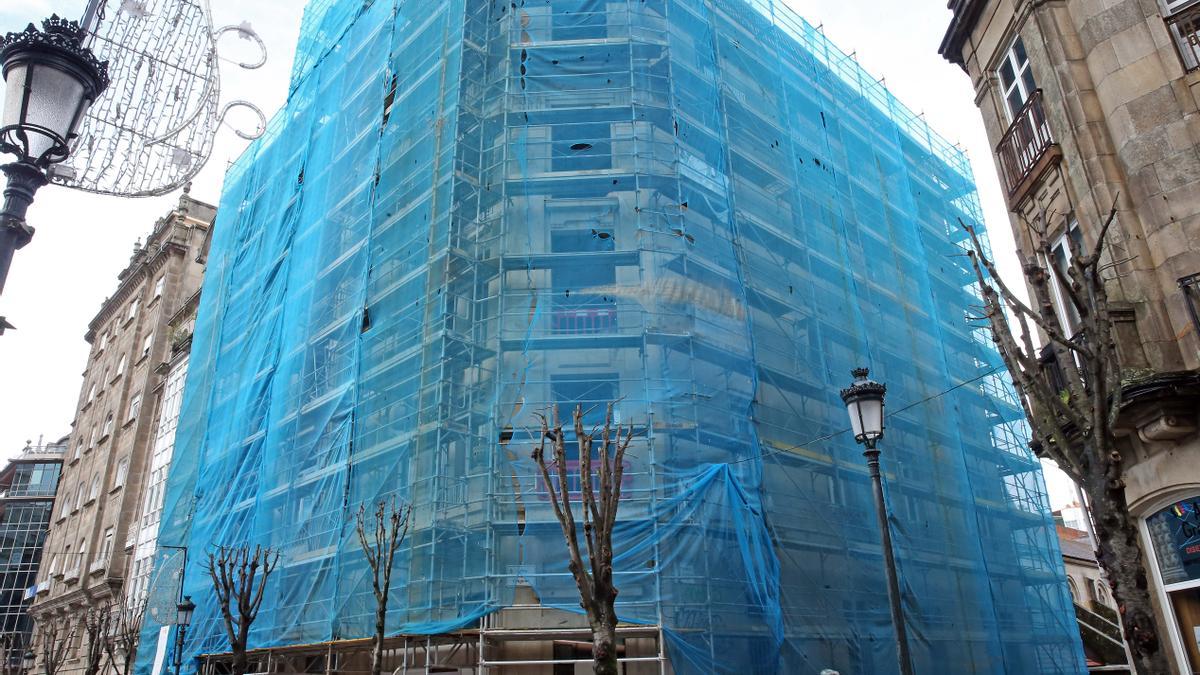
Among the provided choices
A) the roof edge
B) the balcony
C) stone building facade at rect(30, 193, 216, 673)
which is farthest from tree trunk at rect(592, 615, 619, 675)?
stone building facade at rect(30, 193, 216, 673)

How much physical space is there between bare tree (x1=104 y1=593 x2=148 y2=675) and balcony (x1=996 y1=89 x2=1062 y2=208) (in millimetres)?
24969

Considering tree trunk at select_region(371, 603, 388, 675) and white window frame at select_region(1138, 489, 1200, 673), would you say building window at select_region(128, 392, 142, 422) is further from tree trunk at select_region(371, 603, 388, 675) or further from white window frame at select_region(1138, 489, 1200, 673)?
white window frame at select_region(1138, 489, 1200, 673)

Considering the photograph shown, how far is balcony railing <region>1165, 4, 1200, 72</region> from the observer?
34.2ft

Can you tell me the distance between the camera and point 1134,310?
10.2 metres

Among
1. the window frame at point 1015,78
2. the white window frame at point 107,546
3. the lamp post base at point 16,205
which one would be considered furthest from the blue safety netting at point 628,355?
the lamp post base at point 16,205

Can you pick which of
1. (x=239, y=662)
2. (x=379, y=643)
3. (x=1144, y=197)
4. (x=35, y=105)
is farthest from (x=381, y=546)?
(x=1144, y=197)

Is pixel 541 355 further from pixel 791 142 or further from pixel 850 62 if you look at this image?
pixel 850 62

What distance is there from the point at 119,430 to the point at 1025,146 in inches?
1538

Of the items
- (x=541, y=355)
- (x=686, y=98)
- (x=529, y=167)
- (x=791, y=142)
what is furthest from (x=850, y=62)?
(x=541, y=355)

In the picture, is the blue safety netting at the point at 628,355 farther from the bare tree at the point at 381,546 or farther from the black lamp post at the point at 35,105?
the black lamp post at the point at 35,105

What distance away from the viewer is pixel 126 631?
2639 centimetres

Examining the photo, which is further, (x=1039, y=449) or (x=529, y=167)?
(x=529, y=167)

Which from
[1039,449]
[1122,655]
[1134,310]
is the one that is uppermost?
[1134,310]

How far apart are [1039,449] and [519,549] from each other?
862 cm
